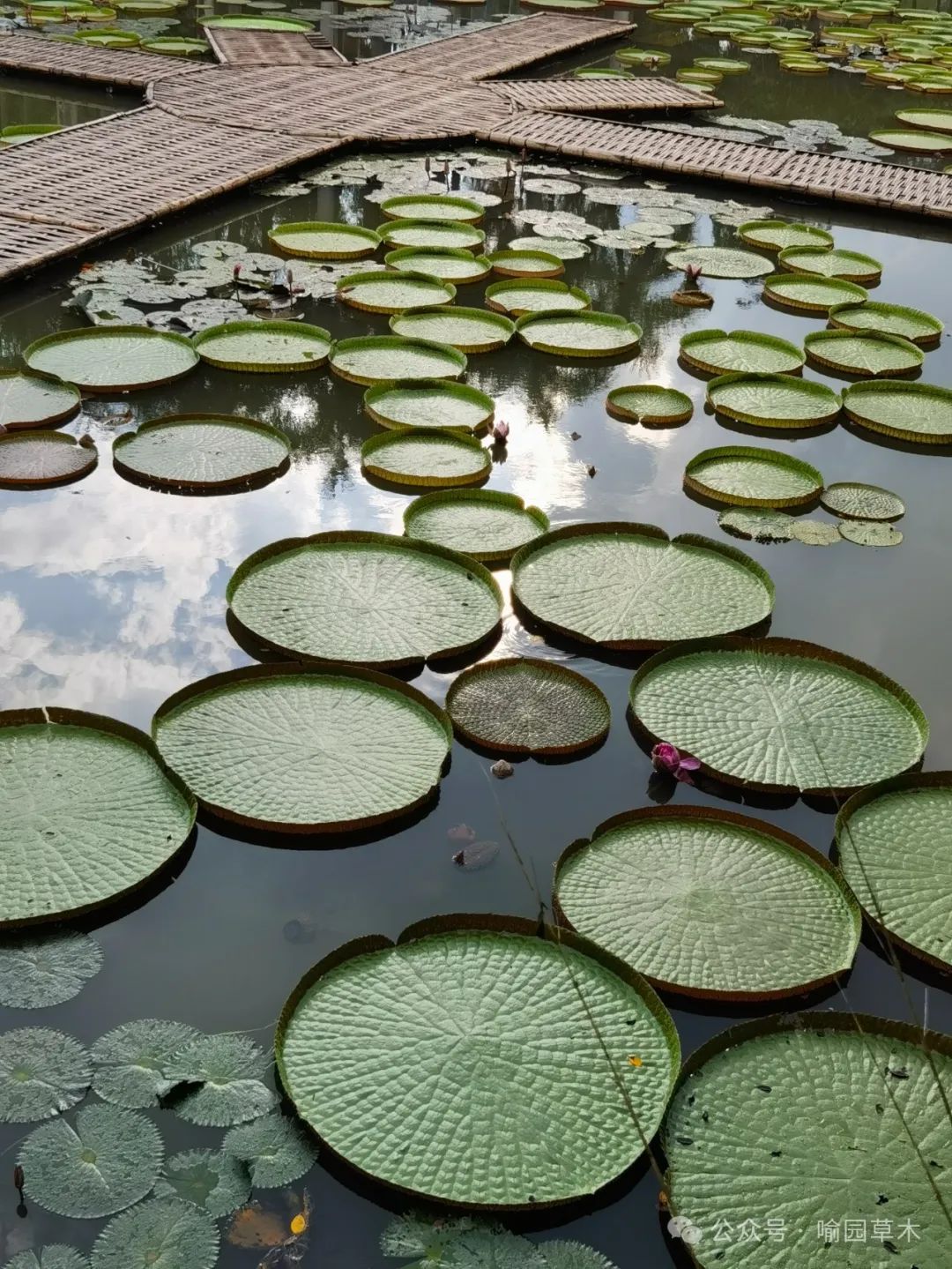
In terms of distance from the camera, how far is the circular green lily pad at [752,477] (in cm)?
326

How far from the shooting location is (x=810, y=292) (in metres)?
4.73

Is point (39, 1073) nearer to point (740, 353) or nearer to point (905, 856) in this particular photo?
point (905, 856)

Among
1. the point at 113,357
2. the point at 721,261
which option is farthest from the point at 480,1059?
the point at 721,261

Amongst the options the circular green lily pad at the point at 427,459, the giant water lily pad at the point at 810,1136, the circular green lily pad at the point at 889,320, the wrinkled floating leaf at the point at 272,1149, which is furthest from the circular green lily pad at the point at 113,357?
the giant water lily pad at the point at 810,1136

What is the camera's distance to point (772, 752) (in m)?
2.31

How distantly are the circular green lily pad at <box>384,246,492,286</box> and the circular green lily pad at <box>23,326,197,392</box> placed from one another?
113 centimetres

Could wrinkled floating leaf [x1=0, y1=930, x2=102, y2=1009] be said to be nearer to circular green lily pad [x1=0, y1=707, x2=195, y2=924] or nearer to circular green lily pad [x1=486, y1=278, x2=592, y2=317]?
circular green lily pad [x1=0, y1=707, x2=195, y2=924]

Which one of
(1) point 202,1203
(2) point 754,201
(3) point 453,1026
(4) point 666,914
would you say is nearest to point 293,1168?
(1) point 202,1203

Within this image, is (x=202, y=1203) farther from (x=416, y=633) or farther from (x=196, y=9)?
(x=196, y=9)

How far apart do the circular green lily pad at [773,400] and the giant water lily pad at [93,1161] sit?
9.31ft

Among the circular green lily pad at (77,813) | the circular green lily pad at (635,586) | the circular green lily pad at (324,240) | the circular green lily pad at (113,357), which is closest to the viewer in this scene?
the circular green lily pad at (77,813)

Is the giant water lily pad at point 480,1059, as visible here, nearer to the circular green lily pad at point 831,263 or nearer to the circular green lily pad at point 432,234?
the circular green lily pad at point 432,234

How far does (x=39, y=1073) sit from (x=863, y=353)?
142 inches

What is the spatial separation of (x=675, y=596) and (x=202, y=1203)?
5.58ft
